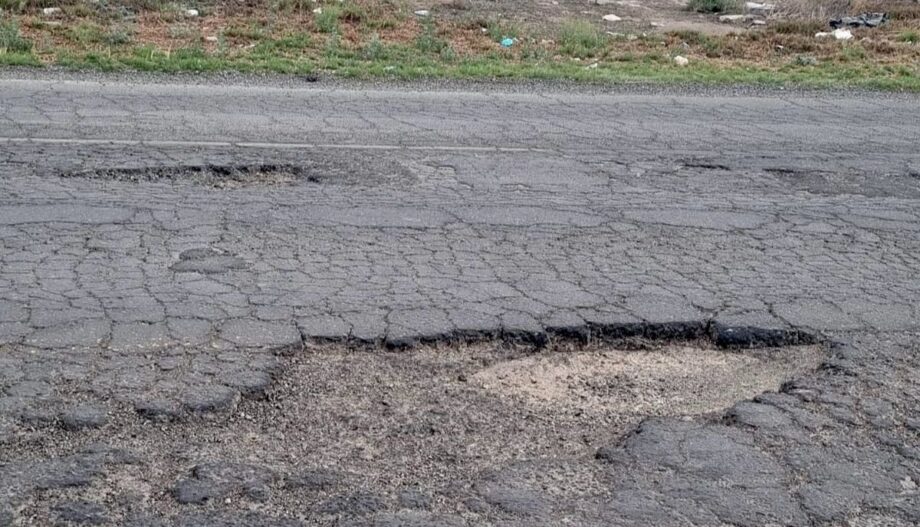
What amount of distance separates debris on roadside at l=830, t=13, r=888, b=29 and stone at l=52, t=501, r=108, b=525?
1868cm

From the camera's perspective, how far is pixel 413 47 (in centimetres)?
1680

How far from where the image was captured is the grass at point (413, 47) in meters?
15.0

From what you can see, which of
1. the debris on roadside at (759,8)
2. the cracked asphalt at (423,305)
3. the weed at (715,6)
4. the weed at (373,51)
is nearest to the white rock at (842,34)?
the debris on roadside at (759,8)

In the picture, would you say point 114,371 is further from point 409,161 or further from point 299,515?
point 409,161

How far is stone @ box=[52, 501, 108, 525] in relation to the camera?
4035 millimetres

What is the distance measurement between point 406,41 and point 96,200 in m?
9.93

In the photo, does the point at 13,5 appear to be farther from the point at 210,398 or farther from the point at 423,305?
the point at 210,398

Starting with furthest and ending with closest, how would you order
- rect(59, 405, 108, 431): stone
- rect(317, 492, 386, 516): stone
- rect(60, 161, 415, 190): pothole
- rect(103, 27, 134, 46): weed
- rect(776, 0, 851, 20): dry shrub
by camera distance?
rect(776, 0, 851, 20): dry shrub < rect(103, 27, 134, 46): weed < rect(60, 161, 415, 190): pothole < rect(59, 405, 108, 431): stone < rect(317, 492, 386, 516): stone

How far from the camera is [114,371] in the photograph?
5.17 metres

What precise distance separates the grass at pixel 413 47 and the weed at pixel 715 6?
9.03 feet

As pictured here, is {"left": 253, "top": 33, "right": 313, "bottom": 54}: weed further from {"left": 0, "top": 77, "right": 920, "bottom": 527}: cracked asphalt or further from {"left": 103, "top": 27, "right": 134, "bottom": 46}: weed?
{"left": 0, "top": 77, "right": 920, "bottom": 527}: cracked asphalt

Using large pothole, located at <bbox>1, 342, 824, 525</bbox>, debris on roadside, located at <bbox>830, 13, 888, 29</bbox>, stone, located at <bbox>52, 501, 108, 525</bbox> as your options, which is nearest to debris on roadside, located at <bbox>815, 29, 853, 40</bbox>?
debris on roadside, located at <bbox>830, 13, 888, 29</bbox>

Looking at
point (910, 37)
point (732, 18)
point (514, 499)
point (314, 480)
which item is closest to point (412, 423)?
point (314, 480)

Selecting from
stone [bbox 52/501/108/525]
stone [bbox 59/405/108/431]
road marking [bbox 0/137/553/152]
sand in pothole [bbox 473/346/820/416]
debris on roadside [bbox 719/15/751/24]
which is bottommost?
stone [bbox 52/501/108/525]
